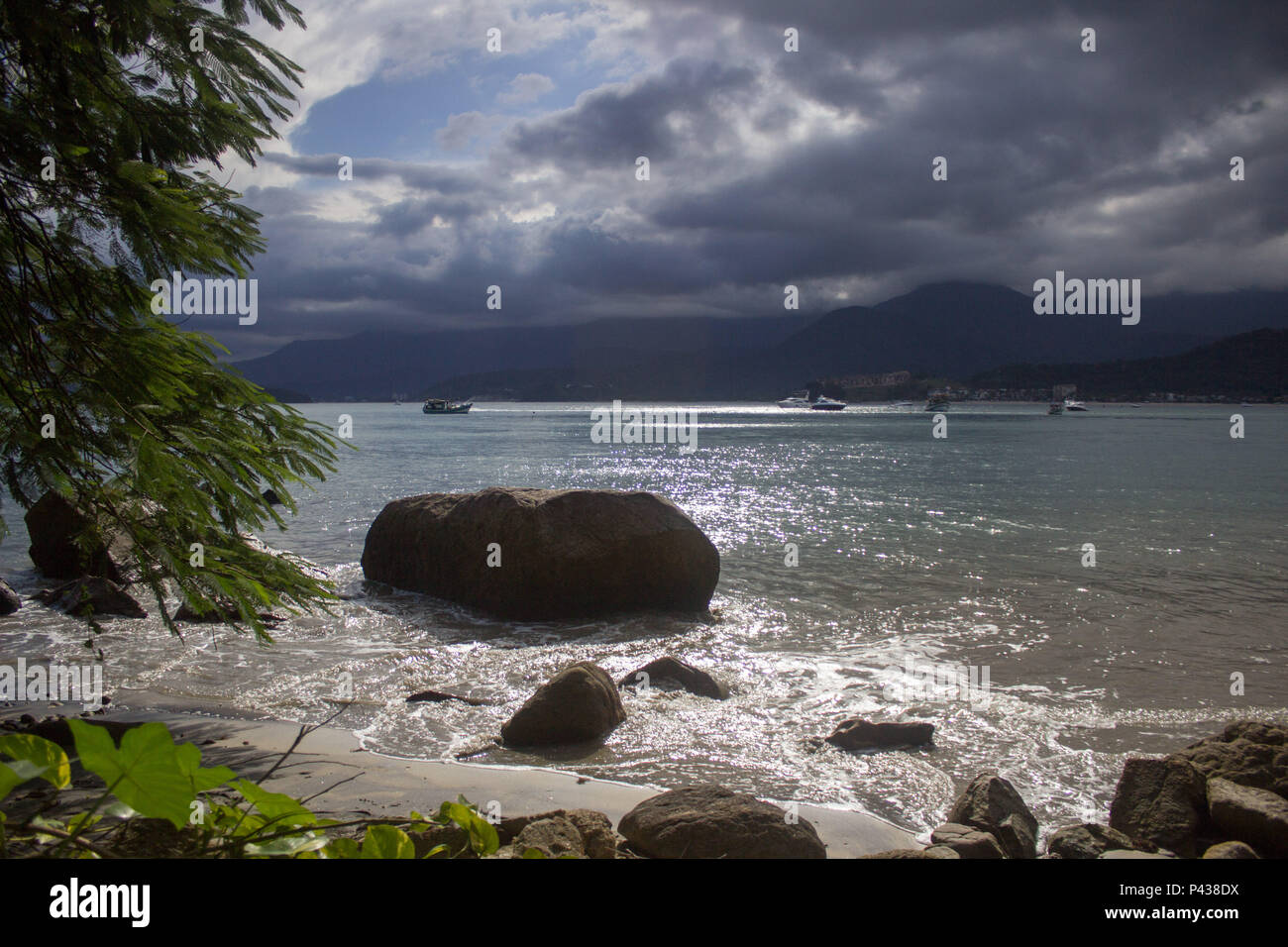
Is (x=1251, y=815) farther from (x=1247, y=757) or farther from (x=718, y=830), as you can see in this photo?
(x=718, y=830)

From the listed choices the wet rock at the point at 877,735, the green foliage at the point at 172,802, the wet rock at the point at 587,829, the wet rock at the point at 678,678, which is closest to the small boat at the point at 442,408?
the wet rock at the point at 678,678

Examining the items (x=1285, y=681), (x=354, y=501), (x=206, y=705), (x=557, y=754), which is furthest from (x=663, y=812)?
(x=354, y=501)

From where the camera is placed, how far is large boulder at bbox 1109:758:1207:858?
15.7ft

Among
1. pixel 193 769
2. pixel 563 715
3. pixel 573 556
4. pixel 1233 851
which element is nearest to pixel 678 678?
pixel 563 715

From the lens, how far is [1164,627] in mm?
10453

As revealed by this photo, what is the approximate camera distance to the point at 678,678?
7.93 m

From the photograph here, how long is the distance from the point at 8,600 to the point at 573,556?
890 centimetres

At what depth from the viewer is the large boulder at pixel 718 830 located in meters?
4.21

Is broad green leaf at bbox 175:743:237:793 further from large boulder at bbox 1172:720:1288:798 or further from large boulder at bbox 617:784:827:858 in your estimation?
large boulder at bbox 1172:720:1288:798

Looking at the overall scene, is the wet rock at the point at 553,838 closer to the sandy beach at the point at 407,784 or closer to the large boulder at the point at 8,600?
the sandy beach at the point at 407,784

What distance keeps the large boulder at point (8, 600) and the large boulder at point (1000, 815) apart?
13.3 meters

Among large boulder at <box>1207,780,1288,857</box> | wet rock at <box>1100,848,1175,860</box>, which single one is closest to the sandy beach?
wet rock at <box>1100,848,1175,860</box>

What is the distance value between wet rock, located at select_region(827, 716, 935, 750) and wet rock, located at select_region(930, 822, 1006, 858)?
173 cm
